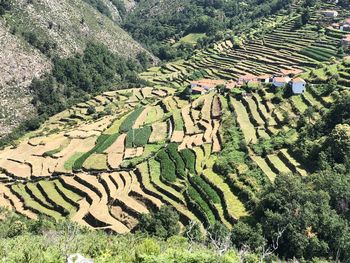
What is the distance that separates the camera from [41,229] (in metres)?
36.4

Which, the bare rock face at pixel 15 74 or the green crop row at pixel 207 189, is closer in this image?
the green crop row at pixel 207 189

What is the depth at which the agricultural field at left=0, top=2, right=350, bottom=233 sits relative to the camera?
38.3 metres

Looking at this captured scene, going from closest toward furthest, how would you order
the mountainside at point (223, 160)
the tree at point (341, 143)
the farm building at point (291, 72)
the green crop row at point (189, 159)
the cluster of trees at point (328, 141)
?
the mountainside at point (223, 160) → the tree at point (341, 143) → the cluster of trees at point (328, 141) → the green crop row at point (189, 159) → the farm building at point (291, 72)

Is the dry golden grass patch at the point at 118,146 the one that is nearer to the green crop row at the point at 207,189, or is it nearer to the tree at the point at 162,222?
the green crop row at the point at 207,189

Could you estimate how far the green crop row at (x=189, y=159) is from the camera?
43562mm

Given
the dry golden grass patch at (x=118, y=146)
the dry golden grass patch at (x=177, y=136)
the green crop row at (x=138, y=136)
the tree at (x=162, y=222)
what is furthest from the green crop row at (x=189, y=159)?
the dry golden grass patch at (x=118, y=146)

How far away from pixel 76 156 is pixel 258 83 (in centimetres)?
2415

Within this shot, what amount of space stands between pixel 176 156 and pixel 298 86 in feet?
55.4

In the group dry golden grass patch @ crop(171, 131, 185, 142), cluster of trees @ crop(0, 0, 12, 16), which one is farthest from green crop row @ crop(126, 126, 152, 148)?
cluster of trees @ crop(0, 0, 12, 16)

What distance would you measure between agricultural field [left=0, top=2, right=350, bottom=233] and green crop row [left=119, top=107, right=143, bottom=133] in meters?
0.16

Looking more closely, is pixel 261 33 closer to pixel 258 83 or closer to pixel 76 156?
pixel 258 83

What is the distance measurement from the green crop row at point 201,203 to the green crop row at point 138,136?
51.8 feet

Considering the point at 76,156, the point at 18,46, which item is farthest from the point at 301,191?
the point at 18,46

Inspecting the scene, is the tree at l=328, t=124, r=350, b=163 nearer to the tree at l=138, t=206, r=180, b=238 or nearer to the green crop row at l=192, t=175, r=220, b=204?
the green crop row at l=192, t=175, r=220, b=204
